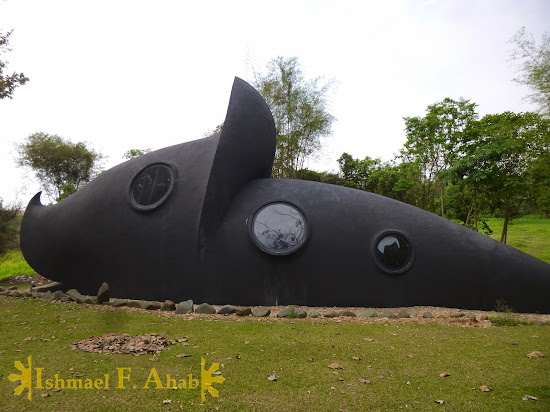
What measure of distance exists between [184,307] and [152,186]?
3.05m

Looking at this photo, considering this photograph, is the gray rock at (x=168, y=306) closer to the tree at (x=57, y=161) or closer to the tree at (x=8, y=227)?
the tree at (x=8, y=227)

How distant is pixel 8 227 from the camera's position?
49.7ft

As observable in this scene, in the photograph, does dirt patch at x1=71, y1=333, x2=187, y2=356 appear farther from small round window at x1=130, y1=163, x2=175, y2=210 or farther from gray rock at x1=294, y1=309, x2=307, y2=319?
small round window at x1=130, y1=163, x2=175, y2=210

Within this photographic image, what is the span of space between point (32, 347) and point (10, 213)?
1263 centimetres

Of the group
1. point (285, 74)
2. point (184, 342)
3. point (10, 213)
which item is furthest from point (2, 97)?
point (285, 74)

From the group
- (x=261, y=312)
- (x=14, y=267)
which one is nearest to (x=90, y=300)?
(x=261, y=312)

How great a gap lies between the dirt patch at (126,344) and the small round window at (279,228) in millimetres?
2919

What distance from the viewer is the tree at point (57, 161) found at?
25.4 meters

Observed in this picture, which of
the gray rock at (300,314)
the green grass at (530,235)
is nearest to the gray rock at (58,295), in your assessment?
the gray rock at (300,314)

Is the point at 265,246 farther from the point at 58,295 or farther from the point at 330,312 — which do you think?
the point at 58,295

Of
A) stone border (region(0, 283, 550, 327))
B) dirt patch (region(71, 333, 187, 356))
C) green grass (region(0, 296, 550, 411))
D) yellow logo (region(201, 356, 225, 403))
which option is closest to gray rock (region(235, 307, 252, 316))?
stone border (region(0, 283, 550, 327))

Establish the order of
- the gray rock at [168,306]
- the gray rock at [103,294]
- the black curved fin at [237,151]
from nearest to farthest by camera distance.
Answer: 1. the gray rock at [168,306]
2. the gray rock at [103,294]
3. the black curved fin at [237,151]

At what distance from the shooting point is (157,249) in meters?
8.05

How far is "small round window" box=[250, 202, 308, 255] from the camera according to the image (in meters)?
7.75
